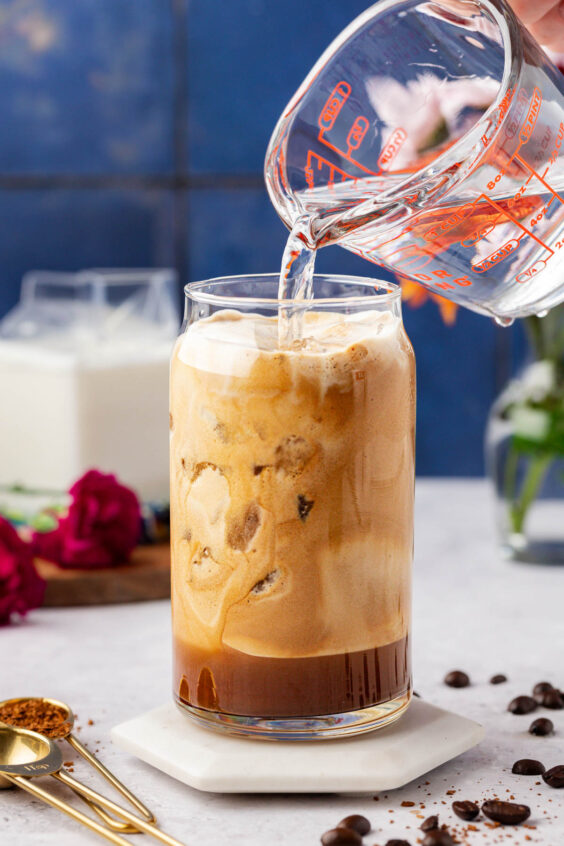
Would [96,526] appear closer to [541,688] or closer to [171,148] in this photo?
[541,688]

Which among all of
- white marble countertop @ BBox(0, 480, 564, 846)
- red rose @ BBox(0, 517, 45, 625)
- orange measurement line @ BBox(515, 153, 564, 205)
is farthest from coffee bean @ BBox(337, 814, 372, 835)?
red rose @ BBox(0, 517, 45, 625)

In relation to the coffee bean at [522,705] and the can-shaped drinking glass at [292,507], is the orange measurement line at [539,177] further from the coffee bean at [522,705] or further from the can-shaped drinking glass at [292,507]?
the coffee bean at [522,705]

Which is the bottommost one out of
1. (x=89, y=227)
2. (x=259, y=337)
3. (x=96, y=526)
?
(x=96, y=526)

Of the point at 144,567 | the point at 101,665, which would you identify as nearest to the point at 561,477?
the point at 144,567

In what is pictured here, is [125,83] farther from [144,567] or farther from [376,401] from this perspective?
[376,401]

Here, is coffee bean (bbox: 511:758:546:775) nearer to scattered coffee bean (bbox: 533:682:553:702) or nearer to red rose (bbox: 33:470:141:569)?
Result: scattered coffee bean (bbox: 533:682:553:702)

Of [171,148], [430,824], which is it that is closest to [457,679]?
[430,824]
